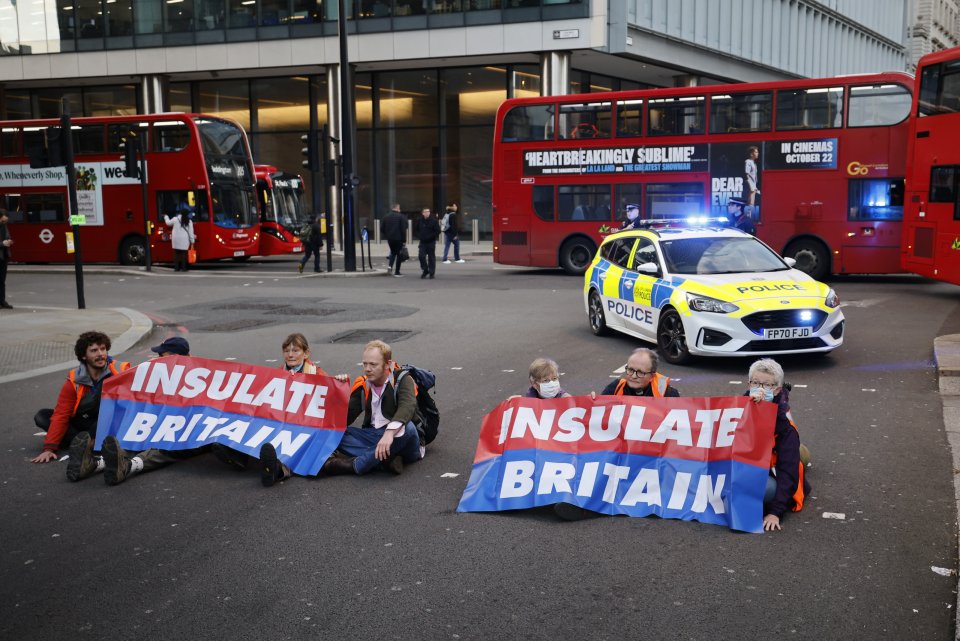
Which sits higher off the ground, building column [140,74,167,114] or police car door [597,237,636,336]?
building column [140,74,167,114]

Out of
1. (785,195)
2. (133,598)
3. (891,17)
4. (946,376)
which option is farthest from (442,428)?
(891,17)

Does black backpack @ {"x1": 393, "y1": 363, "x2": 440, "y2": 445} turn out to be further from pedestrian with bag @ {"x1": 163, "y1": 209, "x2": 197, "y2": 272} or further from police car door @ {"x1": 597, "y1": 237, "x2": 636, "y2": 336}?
pedestrian with bag @ {"x1": 163, "y1": 209, "x2": 197, "y2": 272}

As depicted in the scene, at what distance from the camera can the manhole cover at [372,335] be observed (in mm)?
13719

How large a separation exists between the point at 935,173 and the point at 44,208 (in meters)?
24.7

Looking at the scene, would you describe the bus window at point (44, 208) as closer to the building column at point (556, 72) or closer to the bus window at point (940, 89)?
the building column at point (556, 72)

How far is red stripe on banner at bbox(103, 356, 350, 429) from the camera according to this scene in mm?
7312

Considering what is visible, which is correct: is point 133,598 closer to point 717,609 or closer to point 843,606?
point 717,609

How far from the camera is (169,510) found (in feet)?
20.7

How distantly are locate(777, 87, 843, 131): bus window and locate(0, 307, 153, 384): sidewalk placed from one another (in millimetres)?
13558

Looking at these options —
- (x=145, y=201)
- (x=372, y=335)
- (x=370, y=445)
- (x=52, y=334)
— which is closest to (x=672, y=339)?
(x=372, y=335)

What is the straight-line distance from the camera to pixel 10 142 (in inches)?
1175

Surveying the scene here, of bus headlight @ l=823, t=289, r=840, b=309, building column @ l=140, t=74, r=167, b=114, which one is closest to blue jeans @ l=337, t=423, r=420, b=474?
bus headlight @ l=823, t=289, r=840, b=309

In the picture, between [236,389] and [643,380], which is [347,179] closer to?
[236,389]

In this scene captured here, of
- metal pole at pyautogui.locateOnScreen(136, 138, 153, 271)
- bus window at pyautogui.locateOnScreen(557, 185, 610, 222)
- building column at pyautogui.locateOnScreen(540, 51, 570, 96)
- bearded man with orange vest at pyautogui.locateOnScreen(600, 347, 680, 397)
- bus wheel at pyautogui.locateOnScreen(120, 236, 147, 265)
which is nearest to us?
bearded man with orange vest at pyautogui.locateOnScreen(600, 347, 680, 397)
